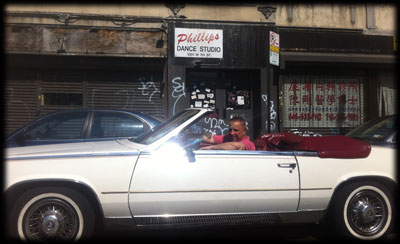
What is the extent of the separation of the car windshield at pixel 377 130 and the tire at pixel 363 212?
1.17 meters

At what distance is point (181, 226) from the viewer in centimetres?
356

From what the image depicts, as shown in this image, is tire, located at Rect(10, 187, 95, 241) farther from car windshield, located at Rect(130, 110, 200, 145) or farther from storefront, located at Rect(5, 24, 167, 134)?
storefront, located at Rect(5, 24, 167, 134)

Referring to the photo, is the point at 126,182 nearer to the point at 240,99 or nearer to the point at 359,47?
the point at 240,99

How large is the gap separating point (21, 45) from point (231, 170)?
853 cm

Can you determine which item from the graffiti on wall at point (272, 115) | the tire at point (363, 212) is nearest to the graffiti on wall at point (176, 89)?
the graffiti on wall at point (272, 115)

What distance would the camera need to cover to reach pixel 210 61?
10.4 metres

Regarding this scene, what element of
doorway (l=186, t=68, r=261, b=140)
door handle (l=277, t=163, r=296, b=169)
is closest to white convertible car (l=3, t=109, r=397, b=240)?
door handle (l=277, t=163, r=296, b=169)

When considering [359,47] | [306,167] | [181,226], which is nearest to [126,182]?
[181,226]

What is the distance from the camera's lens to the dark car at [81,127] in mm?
5605

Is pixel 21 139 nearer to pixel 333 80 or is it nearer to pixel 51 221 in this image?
pixel 51 221

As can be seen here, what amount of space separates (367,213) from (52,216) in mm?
3299

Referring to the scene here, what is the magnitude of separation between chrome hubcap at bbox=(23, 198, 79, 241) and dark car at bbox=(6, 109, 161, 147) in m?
2.16

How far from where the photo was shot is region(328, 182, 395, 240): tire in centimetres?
387

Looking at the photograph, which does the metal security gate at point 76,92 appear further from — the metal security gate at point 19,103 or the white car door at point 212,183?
the white car door at point 212,183
